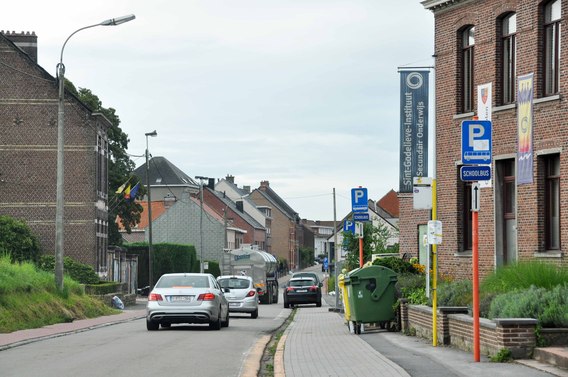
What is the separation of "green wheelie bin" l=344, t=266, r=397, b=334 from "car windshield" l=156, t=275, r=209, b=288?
4058 millimetres

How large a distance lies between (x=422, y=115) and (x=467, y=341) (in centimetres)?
1774

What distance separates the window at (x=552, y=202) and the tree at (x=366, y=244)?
16.1 metres

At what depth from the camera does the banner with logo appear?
3347 centimetres

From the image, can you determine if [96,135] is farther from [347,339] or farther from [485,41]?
[347,339]

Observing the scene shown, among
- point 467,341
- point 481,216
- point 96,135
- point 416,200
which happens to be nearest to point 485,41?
point 481,216

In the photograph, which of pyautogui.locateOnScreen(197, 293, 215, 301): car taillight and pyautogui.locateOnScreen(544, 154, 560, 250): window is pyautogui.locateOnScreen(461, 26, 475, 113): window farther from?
pyautogui.locateOnScreen(197, 293, 215, 301): car taillight

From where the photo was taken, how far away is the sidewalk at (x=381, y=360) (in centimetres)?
1362

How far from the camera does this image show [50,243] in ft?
186

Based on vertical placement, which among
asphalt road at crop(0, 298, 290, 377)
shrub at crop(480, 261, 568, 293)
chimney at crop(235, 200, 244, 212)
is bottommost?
asphalt road at crop(0, 298, 290, 377)

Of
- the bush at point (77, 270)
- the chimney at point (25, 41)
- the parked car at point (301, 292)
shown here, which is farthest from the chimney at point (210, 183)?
the bush at point (77, 270)

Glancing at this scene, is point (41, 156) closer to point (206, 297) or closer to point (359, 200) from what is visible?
point (359, 200)

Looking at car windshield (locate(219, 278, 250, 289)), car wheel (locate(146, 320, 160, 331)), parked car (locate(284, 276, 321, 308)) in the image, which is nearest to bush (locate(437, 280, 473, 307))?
car wheel (locate(146, 320, 160, 331))

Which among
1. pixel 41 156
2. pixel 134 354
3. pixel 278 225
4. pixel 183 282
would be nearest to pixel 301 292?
pixel 41 156

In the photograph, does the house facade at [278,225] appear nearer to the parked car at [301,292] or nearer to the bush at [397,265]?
the parked car at [301,292]
